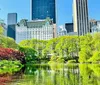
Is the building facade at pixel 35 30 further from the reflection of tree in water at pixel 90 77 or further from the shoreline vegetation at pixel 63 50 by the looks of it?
the reflection of tree in water at pixel 90 77

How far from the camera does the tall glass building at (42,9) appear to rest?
18912 centimetres

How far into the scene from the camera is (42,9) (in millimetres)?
193500

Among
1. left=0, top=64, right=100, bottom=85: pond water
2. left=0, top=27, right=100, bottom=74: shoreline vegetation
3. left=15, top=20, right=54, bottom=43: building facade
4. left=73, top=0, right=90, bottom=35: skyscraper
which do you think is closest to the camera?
left=0, top=64, right=100, bottom=85: pond water

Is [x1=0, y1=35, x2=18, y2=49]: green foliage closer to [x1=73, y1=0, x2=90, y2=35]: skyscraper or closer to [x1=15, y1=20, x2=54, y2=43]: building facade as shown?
[x1=15, y1=20, x2=54, y2=43]: building facade

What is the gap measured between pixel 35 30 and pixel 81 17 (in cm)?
3174

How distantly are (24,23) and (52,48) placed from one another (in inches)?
3046

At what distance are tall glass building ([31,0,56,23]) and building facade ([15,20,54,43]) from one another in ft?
97.7

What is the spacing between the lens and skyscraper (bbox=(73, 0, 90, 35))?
15488 cm

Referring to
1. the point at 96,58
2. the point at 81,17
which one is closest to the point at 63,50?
the point at 96,58

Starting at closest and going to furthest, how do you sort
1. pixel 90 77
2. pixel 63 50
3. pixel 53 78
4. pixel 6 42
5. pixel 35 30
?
1. pixel 53 78
2. pixel 90 77
3. pixel 6 42
4. pixel 63 50
5. pixel 35 30

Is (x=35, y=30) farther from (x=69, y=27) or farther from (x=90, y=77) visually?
(x=90, y=77)

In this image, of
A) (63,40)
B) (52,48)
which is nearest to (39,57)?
(52,48)

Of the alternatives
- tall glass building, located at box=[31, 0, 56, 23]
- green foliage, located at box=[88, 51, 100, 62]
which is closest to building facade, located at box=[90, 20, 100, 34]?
tall glass building, located at box=[31, 0, 56, 23]

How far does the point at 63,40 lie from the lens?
80.8 m
